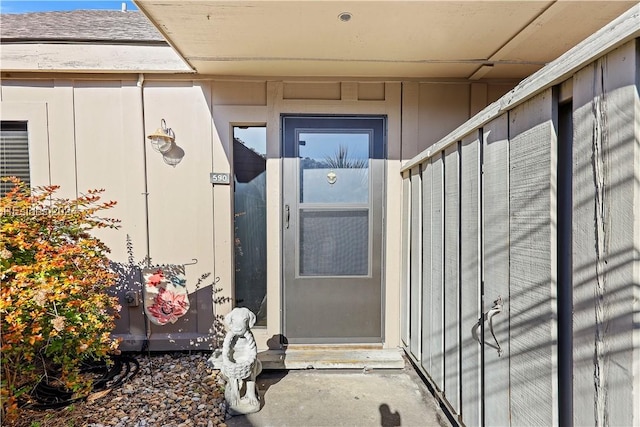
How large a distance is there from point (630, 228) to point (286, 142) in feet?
8.23

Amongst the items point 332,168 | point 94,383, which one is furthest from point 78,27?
point 94,383

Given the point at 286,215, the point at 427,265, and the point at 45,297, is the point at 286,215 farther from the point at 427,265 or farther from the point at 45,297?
the point at 45,297

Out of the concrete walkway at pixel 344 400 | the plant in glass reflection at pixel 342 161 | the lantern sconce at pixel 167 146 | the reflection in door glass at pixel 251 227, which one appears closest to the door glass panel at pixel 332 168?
the plant in glass reflection at pixel 342 161

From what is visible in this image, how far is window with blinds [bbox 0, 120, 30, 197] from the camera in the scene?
2883 millimetres

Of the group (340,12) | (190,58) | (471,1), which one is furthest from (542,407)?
(190,58)

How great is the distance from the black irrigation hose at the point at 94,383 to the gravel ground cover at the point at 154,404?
41 mm

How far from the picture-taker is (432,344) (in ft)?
7.21

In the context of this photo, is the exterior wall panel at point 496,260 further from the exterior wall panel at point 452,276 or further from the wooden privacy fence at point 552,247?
the exterior wall panel at point 452,276

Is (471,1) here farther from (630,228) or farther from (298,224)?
(298,224)

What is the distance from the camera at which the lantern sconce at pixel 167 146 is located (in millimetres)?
2852

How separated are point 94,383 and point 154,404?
1.90ft

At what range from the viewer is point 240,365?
221 centimetres

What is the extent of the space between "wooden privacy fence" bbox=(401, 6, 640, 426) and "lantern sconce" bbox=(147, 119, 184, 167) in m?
2.29

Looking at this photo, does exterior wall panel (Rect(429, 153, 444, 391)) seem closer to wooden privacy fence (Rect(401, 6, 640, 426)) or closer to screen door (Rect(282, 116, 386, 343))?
wooden privacy fence (Rect(401, 6, 640, 426))
